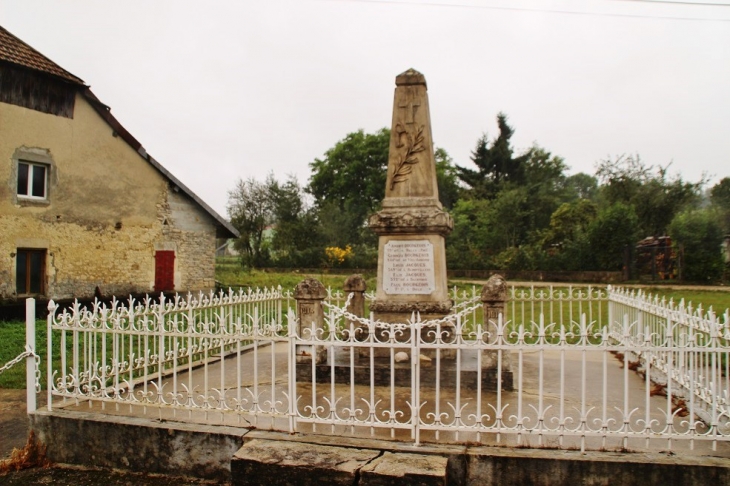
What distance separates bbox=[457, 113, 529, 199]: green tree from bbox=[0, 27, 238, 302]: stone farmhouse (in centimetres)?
3079

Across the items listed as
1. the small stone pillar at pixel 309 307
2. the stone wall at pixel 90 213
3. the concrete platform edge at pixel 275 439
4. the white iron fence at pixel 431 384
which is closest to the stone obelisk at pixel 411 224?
the white iron fence at pixel 431 384

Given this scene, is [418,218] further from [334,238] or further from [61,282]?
[334,238]

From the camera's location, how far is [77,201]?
56.8 ft

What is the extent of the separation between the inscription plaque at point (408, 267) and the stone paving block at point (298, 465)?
3494mm

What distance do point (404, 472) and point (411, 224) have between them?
4.05m

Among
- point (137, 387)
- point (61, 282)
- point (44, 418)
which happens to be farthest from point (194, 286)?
point (44, 418)

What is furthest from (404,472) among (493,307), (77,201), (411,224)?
(77,201)

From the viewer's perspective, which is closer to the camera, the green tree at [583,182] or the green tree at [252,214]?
the green tree at [252,214]

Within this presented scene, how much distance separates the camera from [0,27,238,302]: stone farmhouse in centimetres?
1592

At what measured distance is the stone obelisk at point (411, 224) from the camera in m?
7.87

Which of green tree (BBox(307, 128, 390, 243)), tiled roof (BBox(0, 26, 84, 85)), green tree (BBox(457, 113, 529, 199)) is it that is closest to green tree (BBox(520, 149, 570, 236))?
green tree (BBox(457, 113, 529, 199))

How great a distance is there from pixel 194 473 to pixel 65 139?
49.0 ft

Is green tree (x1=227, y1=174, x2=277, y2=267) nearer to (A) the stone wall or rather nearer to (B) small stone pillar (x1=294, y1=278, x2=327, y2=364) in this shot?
(A) the stone wall

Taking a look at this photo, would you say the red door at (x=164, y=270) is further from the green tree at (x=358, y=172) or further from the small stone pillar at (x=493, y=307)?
the green tree at (x=358, y=172)
